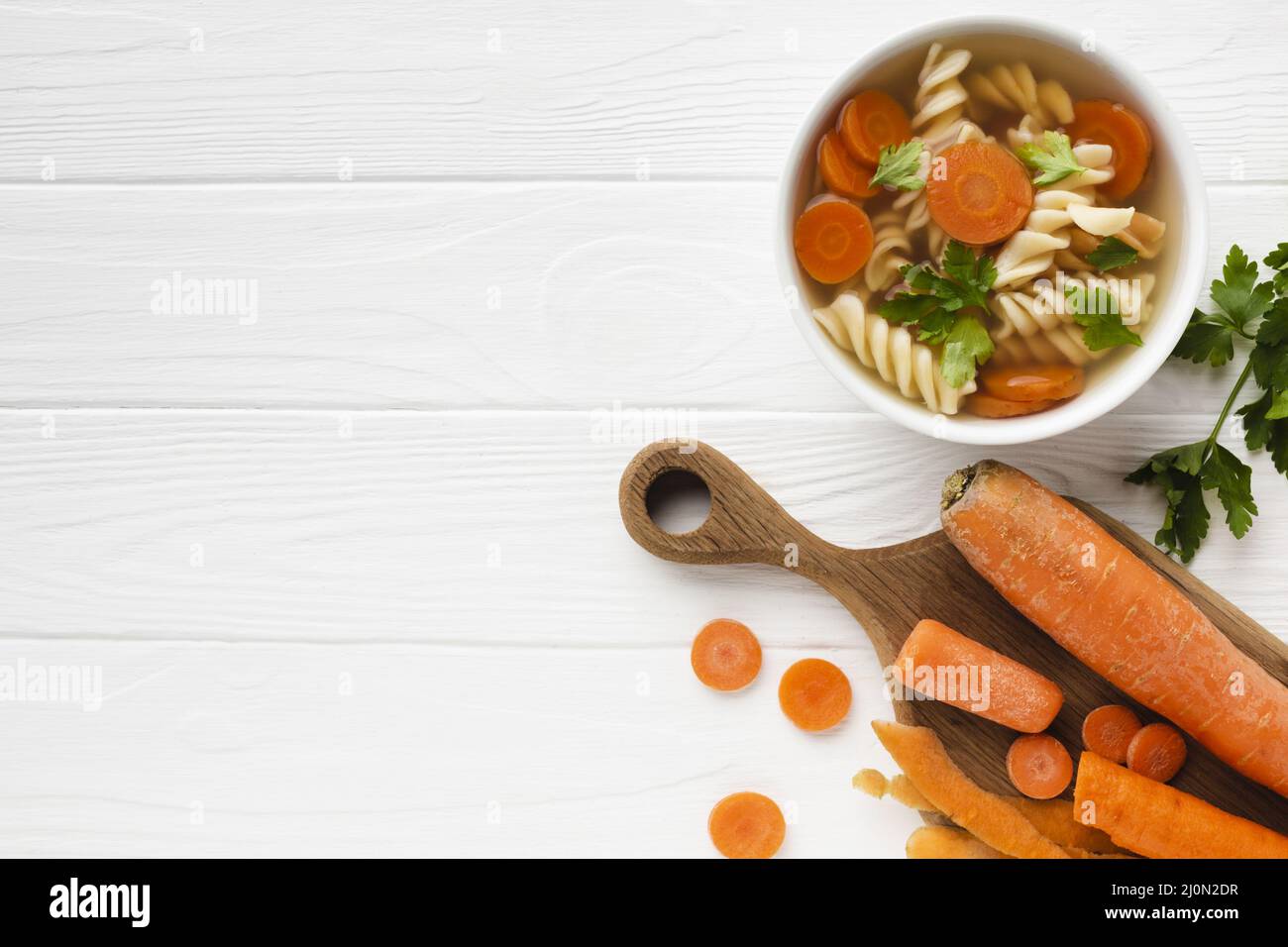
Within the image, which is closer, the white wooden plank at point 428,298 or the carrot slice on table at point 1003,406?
the carrot slice on table at point 1003,406

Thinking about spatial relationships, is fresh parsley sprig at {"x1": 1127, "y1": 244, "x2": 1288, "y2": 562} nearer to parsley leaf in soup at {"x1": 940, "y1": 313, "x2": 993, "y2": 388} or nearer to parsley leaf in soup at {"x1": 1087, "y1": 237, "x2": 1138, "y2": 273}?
parsley leaf in soup at {"x1": 1087, "y1": 237, "x2": 1138, "y2": 273}

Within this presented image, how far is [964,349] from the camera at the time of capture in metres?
1.44

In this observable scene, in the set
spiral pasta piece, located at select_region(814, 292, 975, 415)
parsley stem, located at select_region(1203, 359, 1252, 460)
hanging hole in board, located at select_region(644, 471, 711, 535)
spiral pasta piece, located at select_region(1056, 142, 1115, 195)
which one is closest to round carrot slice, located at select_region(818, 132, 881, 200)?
spiral pasta piece, located at select_region(814, 292, 975, 415)

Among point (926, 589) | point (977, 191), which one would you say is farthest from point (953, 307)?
point (926, 589)

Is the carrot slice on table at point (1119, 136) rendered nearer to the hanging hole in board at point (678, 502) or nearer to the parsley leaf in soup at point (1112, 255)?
the parsley leaf in soup at point (1112, 255)

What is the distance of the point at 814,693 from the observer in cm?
165

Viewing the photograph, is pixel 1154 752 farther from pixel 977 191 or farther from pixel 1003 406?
pixel 977 191

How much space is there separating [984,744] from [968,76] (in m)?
0.97

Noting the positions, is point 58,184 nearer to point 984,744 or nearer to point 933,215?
point 933,215

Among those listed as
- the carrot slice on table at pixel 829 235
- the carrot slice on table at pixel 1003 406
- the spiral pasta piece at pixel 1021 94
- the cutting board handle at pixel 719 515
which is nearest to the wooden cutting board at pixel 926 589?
the cutting board handle at pixel 719 515

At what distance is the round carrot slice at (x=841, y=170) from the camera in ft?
4.82

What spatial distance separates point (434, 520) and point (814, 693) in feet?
2.17

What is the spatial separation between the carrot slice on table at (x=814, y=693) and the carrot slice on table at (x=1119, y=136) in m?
0.80

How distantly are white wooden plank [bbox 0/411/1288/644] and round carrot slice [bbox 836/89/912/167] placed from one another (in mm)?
409
